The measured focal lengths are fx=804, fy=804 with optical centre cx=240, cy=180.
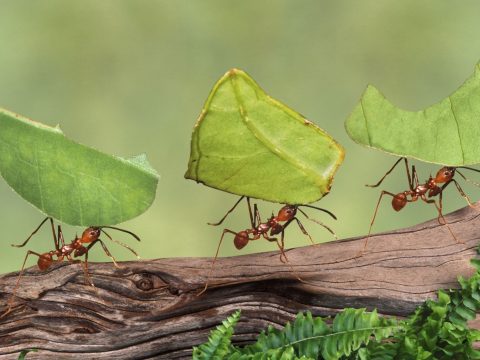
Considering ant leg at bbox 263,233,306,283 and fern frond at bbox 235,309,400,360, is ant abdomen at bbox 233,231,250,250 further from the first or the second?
fern frond at bbox 235,309,400,360

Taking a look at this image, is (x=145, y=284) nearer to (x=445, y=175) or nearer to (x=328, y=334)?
(x=328, y=334)

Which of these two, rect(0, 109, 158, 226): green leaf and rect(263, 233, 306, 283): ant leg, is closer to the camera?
rect(0, 109, 158, 226): green leaf

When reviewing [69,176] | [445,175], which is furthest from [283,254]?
[69,176]

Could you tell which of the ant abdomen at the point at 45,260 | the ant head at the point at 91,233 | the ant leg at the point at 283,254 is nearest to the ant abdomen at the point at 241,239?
the ant leg at the point at 283,254

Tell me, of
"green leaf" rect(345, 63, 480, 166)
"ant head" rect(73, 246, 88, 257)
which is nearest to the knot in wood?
"ant head" rect(73, 246, 88, 257)

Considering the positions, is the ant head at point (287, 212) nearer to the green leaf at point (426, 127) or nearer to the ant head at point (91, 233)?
the green leaf at point (426, 127)

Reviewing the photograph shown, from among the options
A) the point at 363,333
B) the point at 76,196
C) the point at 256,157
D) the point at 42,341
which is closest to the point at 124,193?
the point at 76,196

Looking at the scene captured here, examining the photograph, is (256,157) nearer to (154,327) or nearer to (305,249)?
(305,249)
